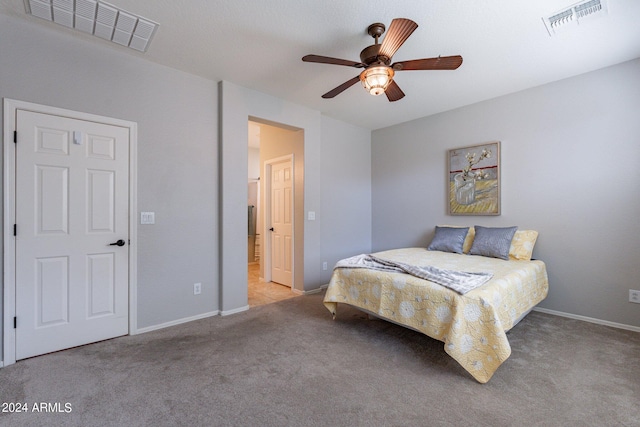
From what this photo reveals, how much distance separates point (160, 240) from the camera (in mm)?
2955

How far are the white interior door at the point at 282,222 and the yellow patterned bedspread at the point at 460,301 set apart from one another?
1654 mm

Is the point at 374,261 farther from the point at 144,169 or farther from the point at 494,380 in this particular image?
the point at 144,169

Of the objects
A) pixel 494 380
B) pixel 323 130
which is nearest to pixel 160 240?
pixel 323 130

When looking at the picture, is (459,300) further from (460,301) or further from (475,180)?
(475,180)

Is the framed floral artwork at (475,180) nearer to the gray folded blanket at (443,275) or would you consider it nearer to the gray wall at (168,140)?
the gray folded blanket at (443,275)

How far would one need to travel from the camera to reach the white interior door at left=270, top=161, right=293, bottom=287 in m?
4.54

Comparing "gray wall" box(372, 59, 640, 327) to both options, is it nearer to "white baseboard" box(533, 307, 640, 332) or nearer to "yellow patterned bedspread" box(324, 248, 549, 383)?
"white baseboard" box(533, 307, 640, 332)

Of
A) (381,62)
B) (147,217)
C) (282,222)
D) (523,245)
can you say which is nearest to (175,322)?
(147,217)

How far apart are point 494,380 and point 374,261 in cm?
138

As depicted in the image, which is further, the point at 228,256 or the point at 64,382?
the point at 228,256

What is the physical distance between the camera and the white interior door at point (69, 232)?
2.31 meters

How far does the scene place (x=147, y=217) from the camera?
2.88 meters

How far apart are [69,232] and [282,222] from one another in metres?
2.71

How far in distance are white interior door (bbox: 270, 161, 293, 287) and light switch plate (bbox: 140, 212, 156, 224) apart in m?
2.00
